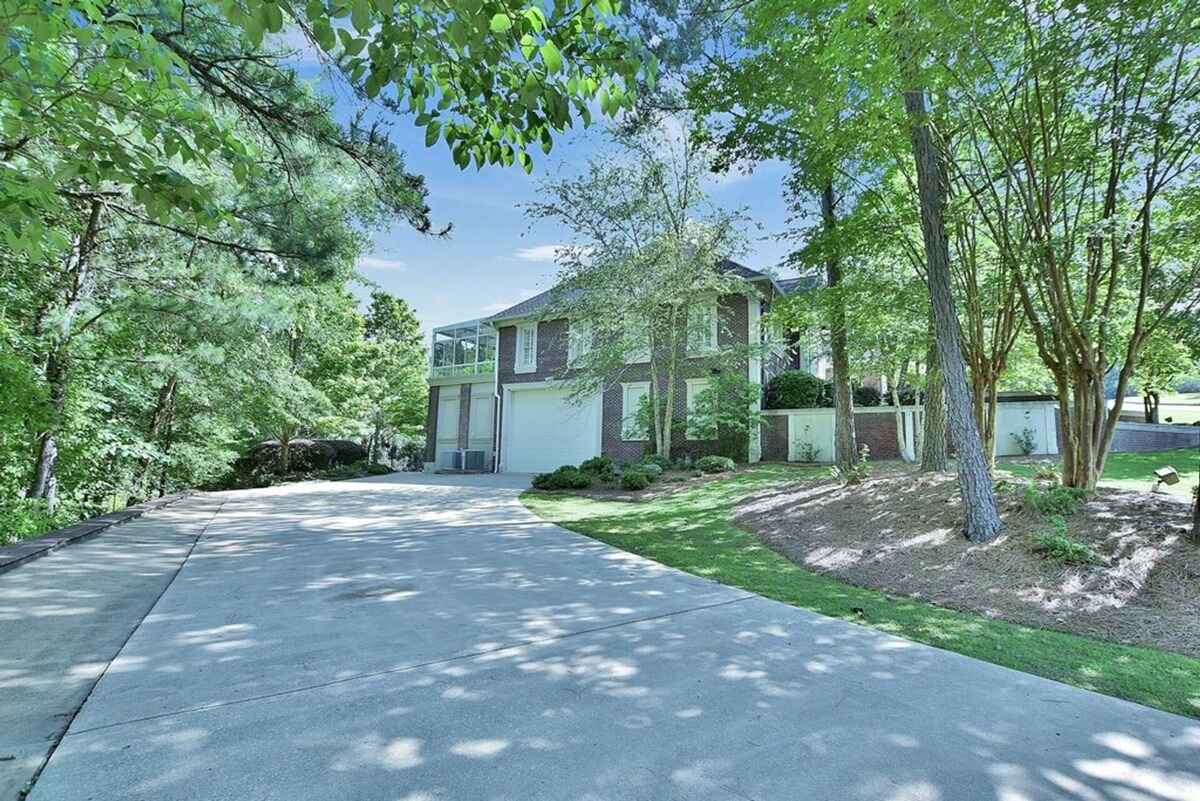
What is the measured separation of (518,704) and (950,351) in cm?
527

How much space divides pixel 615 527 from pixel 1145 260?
6041mm

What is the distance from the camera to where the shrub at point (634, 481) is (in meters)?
11.6

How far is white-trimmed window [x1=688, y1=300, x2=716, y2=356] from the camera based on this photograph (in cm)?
1377

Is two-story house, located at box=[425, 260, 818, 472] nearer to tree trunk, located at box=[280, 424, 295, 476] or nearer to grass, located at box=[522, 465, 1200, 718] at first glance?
tree trunk, located at box=[280, 424, 295, 476]

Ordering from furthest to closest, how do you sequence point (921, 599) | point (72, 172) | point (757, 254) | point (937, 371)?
1. point (757, 254)
2. point (937, 371)
3. point (921, 599)
4. point (72, 172)

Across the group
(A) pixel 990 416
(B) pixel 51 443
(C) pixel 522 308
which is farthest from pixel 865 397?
(B) pixel 51 443

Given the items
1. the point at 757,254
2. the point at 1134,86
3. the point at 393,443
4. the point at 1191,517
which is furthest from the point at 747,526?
the point at 393,443

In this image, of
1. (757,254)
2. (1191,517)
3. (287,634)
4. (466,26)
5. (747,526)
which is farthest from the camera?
(757,254)

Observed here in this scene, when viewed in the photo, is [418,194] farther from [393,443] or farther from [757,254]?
[393,443]

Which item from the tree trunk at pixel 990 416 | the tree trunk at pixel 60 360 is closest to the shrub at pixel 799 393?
the tree trunk at pixel 990 416

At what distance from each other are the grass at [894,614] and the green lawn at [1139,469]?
5.02 meters

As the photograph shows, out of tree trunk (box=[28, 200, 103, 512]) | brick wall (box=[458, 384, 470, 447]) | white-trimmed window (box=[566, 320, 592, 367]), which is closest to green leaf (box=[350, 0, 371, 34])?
tree trunk (box=[28, 200, 103, 512])

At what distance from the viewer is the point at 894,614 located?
4.03 meters

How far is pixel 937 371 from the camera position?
8023 millimetres
